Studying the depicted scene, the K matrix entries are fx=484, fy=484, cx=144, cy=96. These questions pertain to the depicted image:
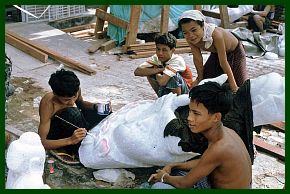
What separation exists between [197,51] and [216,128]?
2.01 metres

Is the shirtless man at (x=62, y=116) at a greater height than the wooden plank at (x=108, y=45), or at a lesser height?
greater

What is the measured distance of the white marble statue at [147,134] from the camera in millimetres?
3734

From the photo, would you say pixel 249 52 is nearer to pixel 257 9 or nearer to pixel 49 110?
pixel 257 9

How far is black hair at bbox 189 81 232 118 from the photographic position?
3092mm

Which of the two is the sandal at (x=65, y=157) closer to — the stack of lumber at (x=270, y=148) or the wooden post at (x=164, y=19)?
the stack of lumber at (x=270, y=148)

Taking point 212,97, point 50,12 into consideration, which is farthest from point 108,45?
point 212,97

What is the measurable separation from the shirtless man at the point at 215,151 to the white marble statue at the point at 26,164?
2.78 feet

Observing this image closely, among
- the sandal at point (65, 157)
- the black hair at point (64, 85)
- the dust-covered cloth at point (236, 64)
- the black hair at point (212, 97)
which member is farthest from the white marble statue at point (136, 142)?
the dust-covered cloth at point (236, 64)

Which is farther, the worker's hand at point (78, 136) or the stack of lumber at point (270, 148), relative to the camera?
the stack of lumber at point (270, 148)

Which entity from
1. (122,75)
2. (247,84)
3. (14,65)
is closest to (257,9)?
(122,75)

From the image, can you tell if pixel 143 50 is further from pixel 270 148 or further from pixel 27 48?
pixel 270 148

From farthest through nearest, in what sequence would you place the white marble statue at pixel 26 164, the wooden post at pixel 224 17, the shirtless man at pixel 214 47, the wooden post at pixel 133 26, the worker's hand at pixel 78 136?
the wooden post at pixel 224 17 → the wooden post at pixel 133 26 → the shirtless man at pixel 214 47 → the worker's hand at pixel 78 136 → the white marble statue at pixel 26 164

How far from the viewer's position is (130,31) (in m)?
8.48

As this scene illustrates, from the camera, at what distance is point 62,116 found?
4141mm
